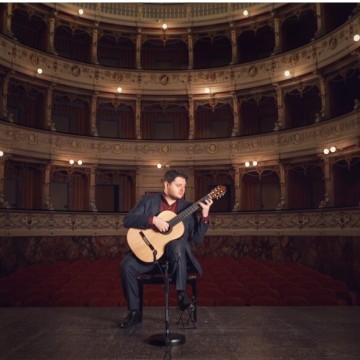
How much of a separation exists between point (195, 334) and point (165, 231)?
43.6 inches

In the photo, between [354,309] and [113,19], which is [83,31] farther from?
[354,309]

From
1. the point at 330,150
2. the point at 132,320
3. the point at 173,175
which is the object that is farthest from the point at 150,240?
the point at 330,150

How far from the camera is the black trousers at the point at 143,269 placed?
179 inches

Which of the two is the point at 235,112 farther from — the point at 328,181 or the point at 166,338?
the point at 166,338

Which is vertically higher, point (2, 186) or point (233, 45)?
point (233, 45)

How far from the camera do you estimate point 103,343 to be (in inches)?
161

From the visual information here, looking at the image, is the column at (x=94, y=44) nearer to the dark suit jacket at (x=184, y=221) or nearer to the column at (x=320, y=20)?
the column at (x=320, y=20)

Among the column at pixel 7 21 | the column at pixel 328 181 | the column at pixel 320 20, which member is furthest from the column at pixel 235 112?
the column at pixel 7 21

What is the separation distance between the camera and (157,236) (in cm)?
470

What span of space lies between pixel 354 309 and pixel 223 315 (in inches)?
74.4

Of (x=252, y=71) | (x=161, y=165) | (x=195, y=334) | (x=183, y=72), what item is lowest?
(x=195, y=334)

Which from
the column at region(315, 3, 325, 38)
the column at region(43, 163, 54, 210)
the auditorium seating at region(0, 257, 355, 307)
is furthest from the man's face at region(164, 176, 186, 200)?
the column at region(315, 3, 325, 38)

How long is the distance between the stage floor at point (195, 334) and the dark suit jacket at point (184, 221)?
0.85 metres

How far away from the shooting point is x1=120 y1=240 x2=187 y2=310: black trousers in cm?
455
